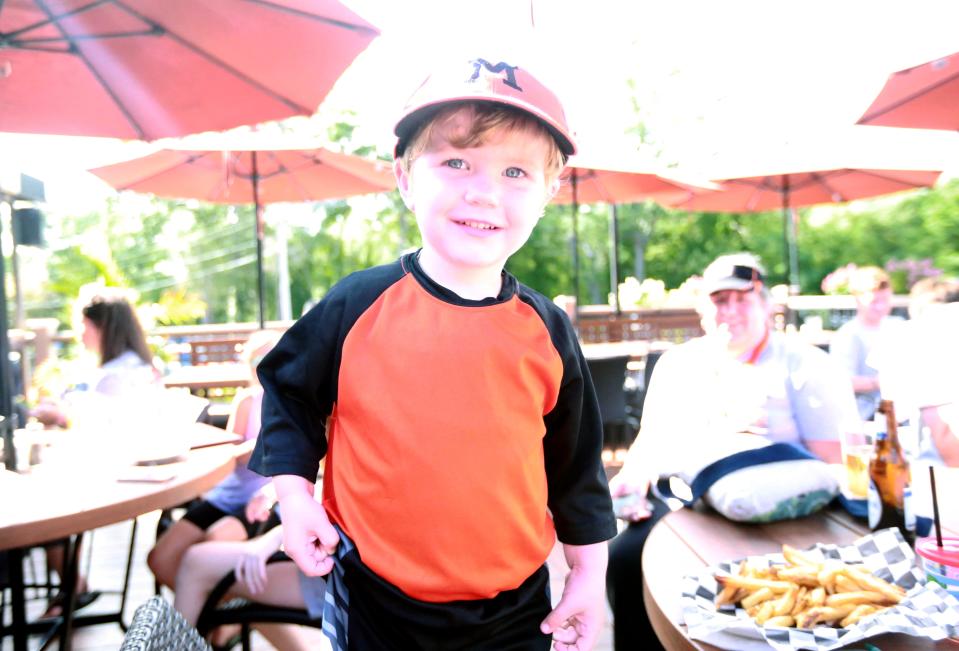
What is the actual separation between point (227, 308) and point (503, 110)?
38.6 metres

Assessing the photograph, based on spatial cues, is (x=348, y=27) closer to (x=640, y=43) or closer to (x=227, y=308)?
(x=640, y=43)

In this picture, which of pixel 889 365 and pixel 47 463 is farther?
pixel 47 463

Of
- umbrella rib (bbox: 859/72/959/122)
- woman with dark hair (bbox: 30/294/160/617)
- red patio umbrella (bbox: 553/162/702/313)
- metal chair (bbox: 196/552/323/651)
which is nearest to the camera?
metal chair (bbox: 196/552/323/651)

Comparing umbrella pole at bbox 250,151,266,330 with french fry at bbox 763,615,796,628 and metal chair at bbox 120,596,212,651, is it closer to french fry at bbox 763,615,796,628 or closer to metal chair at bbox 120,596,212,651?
metal chair at bbox 120,596,212,651

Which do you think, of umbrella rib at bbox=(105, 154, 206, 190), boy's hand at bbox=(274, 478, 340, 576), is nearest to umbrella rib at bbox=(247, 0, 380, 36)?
boy's hand at bbox=(274, 478, 340, 576)

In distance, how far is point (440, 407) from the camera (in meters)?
1.03

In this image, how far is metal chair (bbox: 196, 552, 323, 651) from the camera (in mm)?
1842

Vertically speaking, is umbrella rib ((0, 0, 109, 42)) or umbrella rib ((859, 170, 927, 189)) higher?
umbrella rib ((859, 170, 927, 189))

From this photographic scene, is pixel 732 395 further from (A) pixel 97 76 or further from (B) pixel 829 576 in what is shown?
(A) pixel 97 76

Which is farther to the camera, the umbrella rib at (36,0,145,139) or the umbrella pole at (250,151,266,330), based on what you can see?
the umbrella pole at (250,151,266,330)

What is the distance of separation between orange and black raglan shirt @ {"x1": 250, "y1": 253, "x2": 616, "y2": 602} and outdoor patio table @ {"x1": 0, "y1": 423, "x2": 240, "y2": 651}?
980mm

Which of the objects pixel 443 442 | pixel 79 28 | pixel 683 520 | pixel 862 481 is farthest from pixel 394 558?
pixel 79 28

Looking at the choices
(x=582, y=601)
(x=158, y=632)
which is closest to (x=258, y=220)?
(x=582, y=601)

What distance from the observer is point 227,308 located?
123 feet
